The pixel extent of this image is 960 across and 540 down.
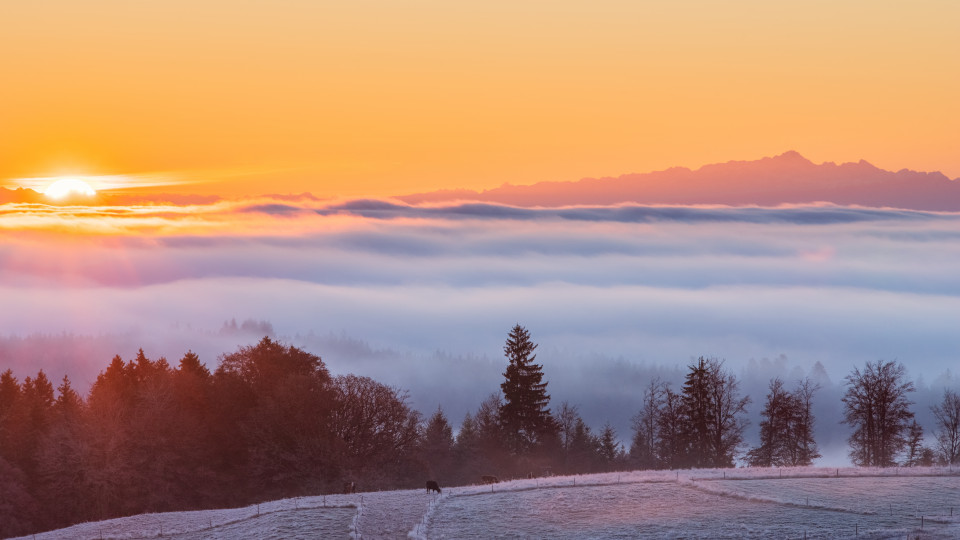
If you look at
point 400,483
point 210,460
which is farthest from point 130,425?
point 400,483

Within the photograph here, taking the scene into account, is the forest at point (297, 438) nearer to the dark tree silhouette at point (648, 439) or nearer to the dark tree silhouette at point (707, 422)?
the dark tree silhouette at point (707, 422)

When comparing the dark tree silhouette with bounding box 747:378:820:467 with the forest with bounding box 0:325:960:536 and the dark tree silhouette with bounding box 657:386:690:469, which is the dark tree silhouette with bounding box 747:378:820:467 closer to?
the forest with bounding box 0:325:960:536

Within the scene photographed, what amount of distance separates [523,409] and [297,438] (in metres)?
24.5

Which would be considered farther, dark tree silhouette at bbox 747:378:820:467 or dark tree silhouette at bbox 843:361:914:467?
dark tree silhouette at bbox 747:378:820:467

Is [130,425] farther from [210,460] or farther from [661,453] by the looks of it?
[661,453]

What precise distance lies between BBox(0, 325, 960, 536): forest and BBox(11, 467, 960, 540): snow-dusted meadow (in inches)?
763

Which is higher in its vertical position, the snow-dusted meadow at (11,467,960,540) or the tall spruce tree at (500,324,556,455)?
the tall spruce tree at (500,324,556,455)

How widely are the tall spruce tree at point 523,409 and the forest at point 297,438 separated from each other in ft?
0.48

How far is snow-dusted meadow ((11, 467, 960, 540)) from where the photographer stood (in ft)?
183

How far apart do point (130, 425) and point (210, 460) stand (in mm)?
7880

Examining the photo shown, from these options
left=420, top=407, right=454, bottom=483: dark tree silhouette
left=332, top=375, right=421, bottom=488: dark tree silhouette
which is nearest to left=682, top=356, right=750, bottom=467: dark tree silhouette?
left=420, top=407, right=454, bottom=483: dark tree silhouette

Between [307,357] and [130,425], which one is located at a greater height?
[307,357]

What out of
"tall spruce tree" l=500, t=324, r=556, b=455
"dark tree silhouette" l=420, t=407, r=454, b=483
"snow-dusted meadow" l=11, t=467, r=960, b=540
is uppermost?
"tall spruce tree" l=500, t=324, r=556, b=455

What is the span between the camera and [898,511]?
192 feet
